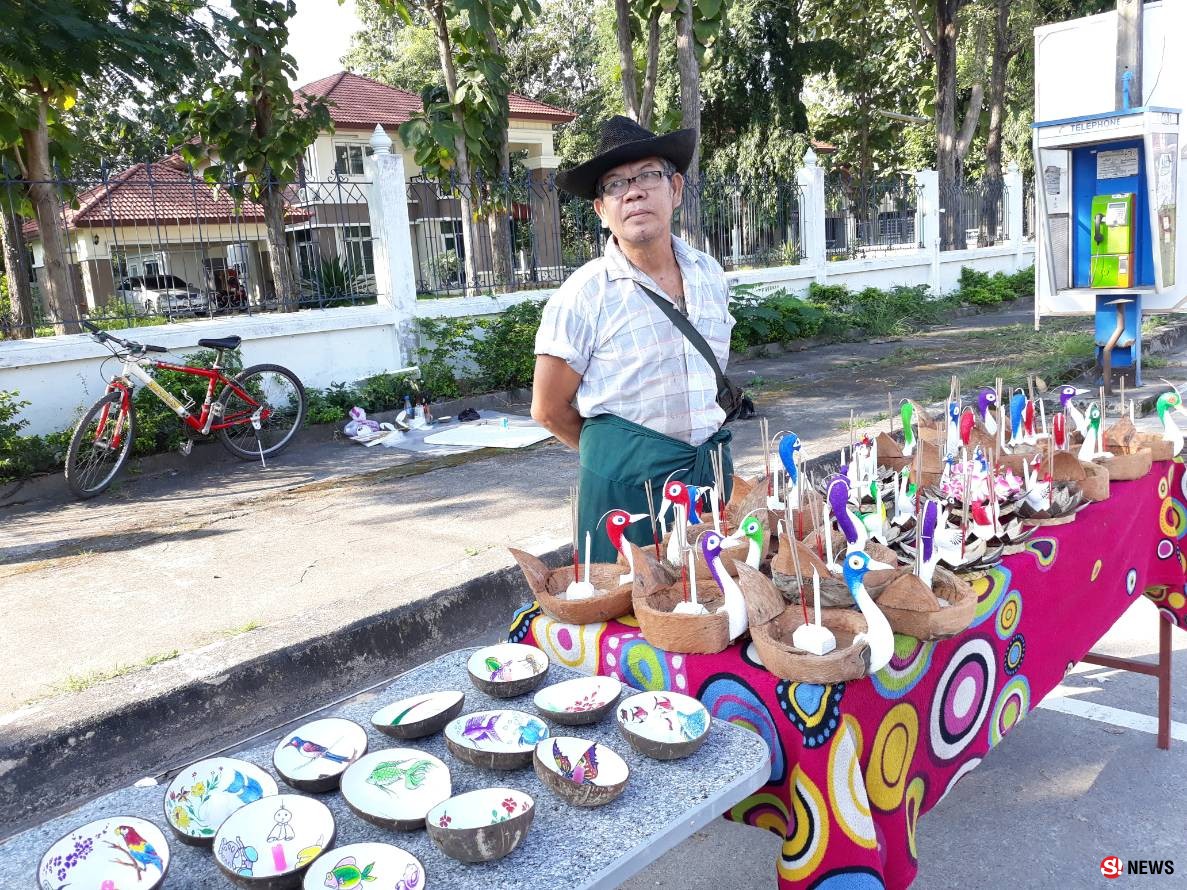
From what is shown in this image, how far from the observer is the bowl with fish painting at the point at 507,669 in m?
1.79

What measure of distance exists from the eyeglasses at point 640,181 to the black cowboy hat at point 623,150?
41 mm

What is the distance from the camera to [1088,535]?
8.09 ft

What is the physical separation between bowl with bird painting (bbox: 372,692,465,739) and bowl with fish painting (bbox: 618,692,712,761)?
30cm

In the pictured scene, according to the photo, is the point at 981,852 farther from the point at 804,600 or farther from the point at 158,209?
the point at 158,209

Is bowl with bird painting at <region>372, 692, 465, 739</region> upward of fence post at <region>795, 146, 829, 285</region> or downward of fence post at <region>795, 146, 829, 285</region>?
downward

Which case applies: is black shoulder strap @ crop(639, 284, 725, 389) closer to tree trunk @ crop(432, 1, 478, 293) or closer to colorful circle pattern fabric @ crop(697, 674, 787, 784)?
colorful circle pattern fabric @ crop(697, 674, 787, 784)

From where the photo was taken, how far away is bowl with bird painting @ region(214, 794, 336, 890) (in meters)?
1.27

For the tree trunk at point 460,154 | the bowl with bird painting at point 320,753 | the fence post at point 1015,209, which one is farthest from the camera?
the fence post at point 1015,209

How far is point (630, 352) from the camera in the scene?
2541 millimetres

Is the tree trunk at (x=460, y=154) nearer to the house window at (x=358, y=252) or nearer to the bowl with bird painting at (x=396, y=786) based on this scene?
the house window at (x=358, y=252)

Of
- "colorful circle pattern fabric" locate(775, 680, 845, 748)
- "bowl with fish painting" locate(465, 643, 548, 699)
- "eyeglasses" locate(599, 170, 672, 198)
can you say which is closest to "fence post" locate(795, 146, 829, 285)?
"eyeglasses" locate(599, 170, 672, 198)

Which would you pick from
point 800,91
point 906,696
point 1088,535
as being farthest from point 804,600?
point 800,91

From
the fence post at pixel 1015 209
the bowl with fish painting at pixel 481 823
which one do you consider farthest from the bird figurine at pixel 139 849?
the fence post at pixel 1015 209

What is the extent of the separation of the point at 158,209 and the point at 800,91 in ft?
65.2
